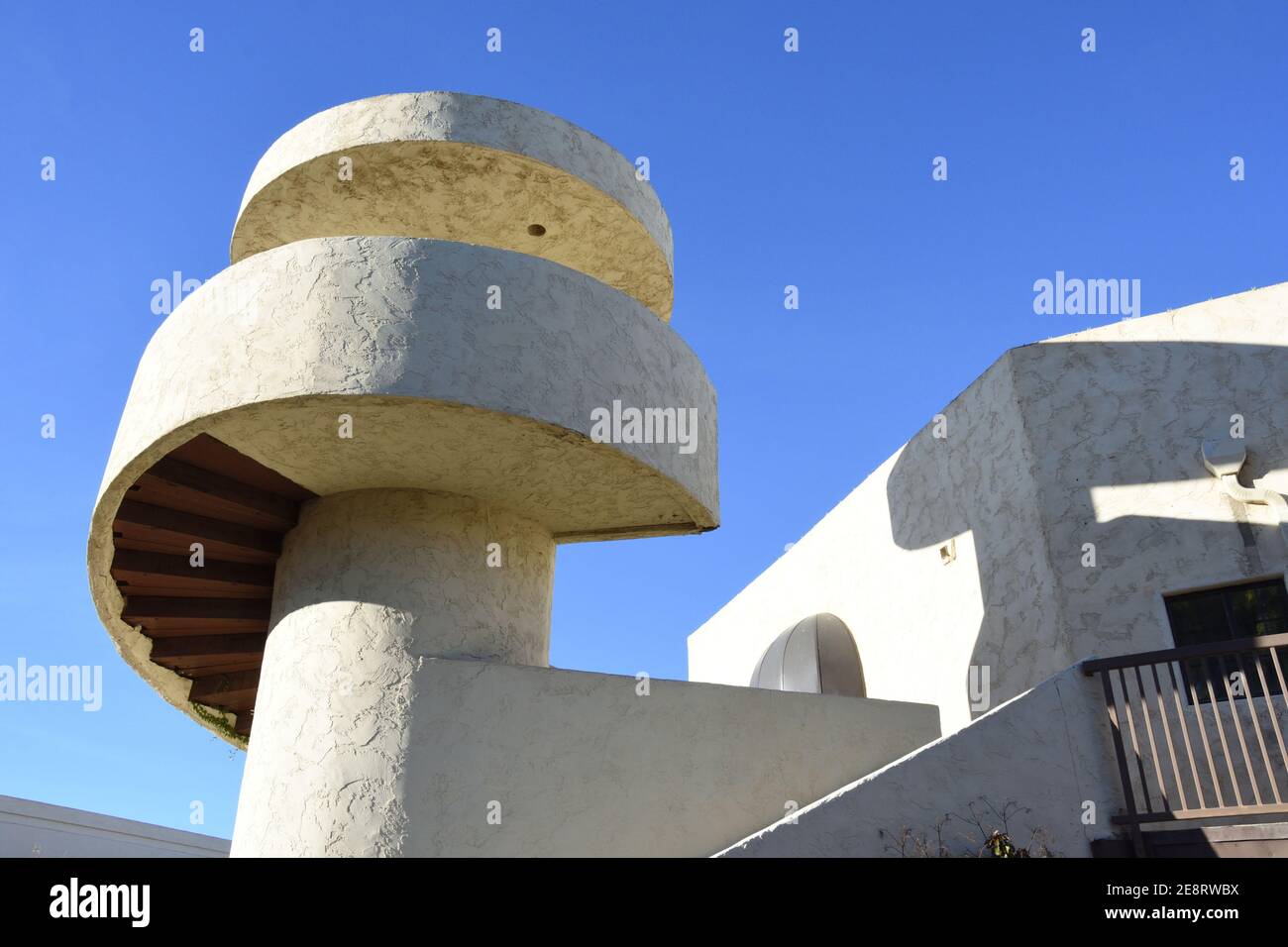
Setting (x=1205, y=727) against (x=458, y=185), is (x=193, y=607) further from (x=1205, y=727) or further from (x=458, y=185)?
(x=1205, y=727)

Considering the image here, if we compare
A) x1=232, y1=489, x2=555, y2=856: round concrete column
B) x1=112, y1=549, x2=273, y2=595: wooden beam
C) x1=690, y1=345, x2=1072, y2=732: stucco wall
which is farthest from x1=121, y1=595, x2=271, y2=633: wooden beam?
x1=690, y1=345, x2=1072, y2=732: stucco wall

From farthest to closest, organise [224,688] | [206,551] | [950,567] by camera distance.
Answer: [950,567], [224,688], [206,551]

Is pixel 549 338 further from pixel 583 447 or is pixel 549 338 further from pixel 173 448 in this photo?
pixel 173 448

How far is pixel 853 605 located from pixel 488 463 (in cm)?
900

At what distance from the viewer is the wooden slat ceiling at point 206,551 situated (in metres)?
9.36

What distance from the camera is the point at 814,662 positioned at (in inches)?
513

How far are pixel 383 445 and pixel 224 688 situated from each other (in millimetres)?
→ 6219

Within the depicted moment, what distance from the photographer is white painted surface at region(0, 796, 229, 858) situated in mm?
15695

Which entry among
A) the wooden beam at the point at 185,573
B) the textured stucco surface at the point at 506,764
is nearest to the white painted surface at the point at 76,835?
the wooden beam at the point at 185,573

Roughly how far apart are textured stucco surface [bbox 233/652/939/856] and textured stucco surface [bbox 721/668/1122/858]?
1526mm

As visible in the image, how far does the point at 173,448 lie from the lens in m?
8.61

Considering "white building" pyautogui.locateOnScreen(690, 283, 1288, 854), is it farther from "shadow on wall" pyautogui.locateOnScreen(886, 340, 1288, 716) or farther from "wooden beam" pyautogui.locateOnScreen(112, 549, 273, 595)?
"wooden beam" pyautogui.locateOnScreen(112, 549, 273, 595)

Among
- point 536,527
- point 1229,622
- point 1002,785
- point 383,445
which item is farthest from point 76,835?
point 1229,622

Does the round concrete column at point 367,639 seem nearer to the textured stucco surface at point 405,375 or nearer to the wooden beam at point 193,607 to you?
the textured stucco surface at point 405,375
